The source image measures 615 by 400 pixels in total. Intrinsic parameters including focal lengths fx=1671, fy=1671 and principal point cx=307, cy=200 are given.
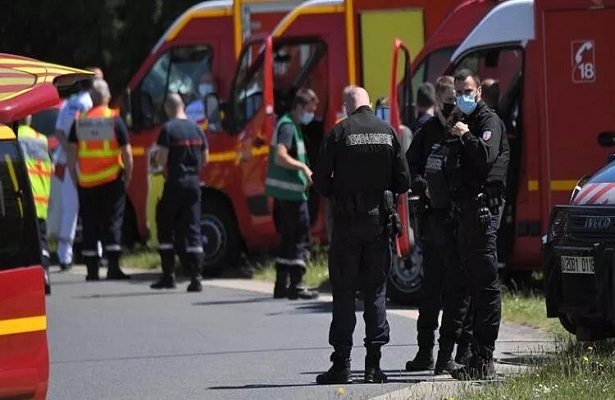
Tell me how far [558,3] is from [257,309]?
143 inches

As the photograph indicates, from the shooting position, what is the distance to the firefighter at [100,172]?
1672 centimetres

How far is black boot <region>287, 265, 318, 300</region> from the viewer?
14.9 m

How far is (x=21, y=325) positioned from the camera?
7.56 metres

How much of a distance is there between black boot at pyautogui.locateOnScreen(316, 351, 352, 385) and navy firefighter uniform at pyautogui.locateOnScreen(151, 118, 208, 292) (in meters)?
5.92

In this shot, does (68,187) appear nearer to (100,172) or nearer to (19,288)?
(100,172)

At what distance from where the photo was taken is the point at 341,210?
33.3 ft

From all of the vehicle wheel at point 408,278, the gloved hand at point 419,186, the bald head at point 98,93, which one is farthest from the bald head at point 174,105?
the gloved hand at point 419,186

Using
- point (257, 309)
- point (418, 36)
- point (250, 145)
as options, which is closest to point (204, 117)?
point (250, 145)

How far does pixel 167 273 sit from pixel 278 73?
2.66m

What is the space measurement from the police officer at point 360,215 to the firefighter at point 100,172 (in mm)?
6754

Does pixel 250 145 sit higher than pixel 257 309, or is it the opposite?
pixel 250 145

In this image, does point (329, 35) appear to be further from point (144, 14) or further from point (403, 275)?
point (144, 14)

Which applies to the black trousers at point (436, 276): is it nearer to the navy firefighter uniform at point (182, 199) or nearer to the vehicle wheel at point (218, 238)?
the navy firefighter uniform at point (182, 199)

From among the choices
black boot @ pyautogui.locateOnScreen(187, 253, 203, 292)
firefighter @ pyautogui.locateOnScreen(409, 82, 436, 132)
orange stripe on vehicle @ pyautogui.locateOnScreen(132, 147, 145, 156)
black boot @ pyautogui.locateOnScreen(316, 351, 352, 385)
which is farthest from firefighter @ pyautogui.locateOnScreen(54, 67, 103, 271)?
black boot @ pyautogui.locateOnScreen(316, 351, 352, 385)
